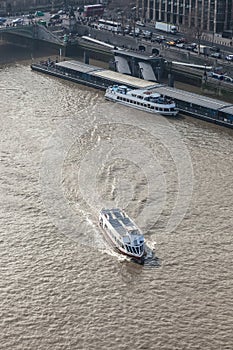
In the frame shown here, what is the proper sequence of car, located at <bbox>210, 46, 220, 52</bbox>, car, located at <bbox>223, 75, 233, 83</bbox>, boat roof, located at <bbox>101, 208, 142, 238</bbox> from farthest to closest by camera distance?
1. car, located at <bbox>210, 46, 220, 52</bbox>
2. car, located at <bbox>223, 75, 233, 83</bbox>
3. boat roof, located at <bbox>101, 208, 142, 238</bbox>

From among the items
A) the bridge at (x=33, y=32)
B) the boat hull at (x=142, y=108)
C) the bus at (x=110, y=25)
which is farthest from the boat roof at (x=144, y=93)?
the bridge at (x=33, y=32)

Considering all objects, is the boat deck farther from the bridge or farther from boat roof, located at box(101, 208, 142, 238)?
the bridge

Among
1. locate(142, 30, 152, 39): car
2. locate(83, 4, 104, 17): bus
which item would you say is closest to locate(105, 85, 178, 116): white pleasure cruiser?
locate(142, 30, 152, 39): car

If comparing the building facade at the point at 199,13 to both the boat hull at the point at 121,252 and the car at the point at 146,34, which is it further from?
the boat hull at the point at 121,252

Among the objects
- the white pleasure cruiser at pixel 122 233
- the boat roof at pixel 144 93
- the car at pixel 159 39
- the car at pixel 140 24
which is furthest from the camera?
the car at pixel 140 24

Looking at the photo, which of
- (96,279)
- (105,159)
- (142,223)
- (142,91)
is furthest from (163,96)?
(96,279)

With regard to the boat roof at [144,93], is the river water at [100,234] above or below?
below

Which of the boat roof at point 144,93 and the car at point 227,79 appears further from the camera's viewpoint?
the car at point 227,79

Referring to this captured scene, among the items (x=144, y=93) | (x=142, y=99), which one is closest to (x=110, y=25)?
(x=144, y=93)
